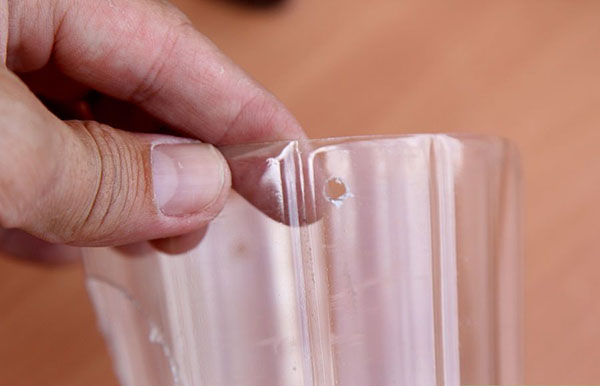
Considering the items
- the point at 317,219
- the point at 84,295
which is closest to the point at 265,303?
the point at 317,219

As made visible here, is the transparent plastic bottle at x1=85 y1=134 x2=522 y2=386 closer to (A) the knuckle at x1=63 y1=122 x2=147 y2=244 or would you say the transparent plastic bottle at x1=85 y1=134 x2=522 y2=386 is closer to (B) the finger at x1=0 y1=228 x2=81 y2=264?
(A) the knuckle at x1=63 y1=122 x2=147 y2=244

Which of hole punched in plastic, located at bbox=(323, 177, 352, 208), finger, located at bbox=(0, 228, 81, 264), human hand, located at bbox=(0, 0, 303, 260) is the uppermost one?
human hand, located at bbox=(0, 0, 303, 260)

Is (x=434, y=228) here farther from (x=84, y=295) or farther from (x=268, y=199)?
(x=84, y=295)

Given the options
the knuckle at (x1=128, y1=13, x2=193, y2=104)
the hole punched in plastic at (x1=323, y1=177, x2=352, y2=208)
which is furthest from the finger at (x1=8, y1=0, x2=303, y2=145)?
the hole punched in plastic at (x1=323, y1=177, x2=352, y2=208)

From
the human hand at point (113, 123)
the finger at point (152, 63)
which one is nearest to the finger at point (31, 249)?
the human hand at point (113, 123)

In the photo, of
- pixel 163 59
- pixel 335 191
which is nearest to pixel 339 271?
pixel 335 191

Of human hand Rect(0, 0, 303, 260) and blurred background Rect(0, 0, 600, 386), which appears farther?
blurred background Rect(0, 0, 600, 386)

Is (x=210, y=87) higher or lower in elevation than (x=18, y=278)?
higher

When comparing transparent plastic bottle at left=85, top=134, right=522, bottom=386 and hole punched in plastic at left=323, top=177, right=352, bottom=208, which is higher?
hole punched in plastic at left=323, top=177, right=352, bottom=208

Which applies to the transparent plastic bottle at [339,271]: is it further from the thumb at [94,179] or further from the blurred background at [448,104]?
the blurred background at [448,104]
